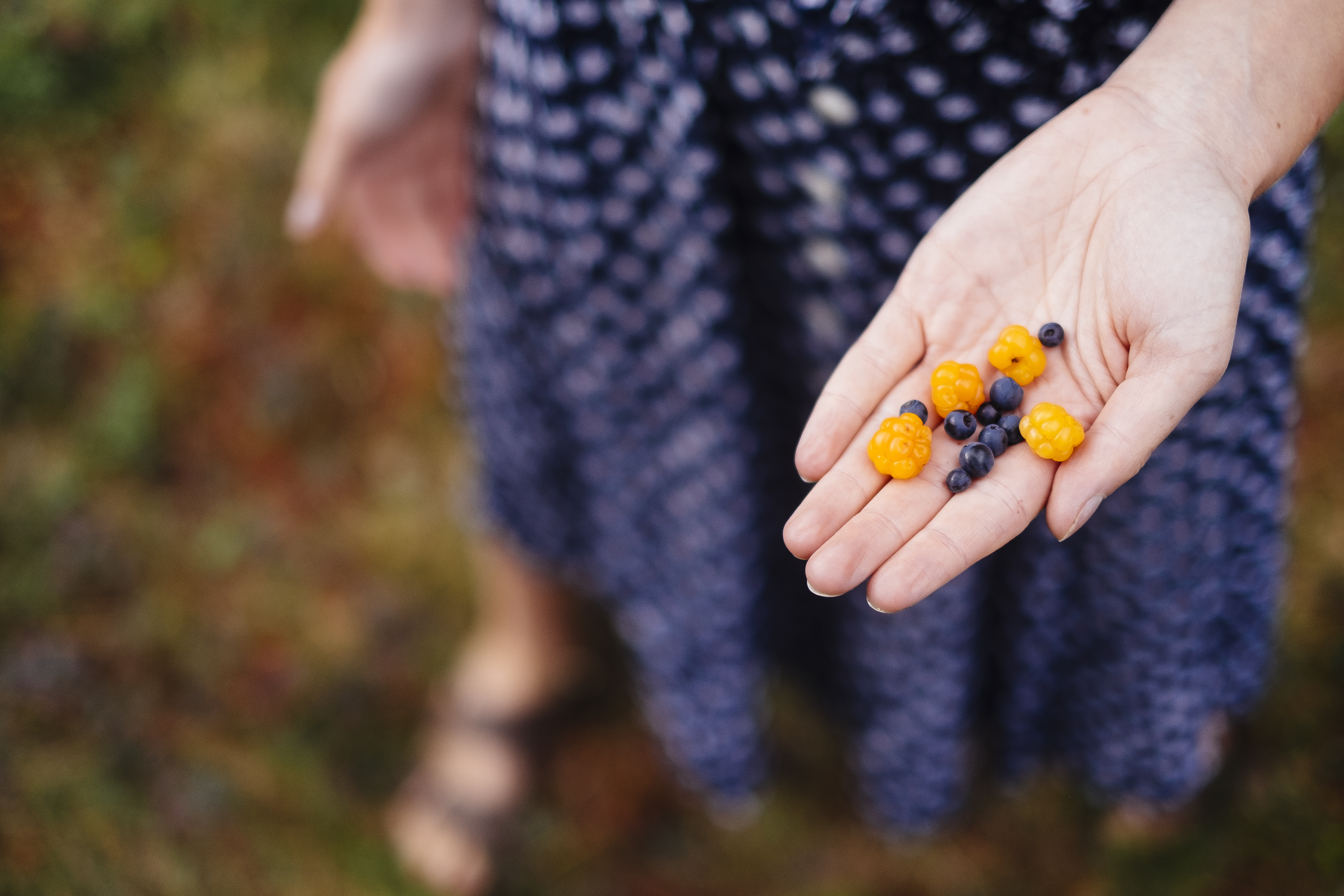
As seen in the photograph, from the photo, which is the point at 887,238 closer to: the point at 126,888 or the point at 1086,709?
the point at 1086,709

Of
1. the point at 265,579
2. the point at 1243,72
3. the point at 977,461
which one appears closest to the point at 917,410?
the point at 977,461

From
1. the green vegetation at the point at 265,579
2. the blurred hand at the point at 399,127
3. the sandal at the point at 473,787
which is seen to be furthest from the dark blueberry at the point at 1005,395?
the sandal at the point at 473,787

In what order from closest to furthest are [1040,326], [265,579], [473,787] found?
1. [1040,326]
2. [473,787]
3. [265,579]

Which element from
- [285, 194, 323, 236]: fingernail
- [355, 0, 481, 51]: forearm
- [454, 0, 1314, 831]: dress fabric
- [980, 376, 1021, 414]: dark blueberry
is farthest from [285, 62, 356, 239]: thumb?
[980, 376, 1021, 414]: dark blueberry

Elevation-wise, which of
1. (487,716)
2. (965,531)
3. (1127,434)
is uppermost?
(1127,434)

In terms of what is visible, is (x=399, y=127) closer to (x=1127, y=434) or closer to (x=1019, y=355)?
(x=1019, y=355)

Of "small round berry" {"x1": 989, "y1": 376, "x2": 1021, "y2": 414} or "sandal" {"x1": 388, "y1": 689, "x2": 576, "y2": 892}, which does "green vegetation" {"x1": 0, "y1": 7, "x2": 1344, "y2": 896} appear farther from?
"small round berry" {"x1": 989, "y1": 376, "x2": 1021, "y2": 414}

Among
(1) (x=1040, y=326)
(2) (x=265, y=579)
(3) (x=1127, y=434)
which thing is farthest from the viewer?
(2) (x=265, y=579)
